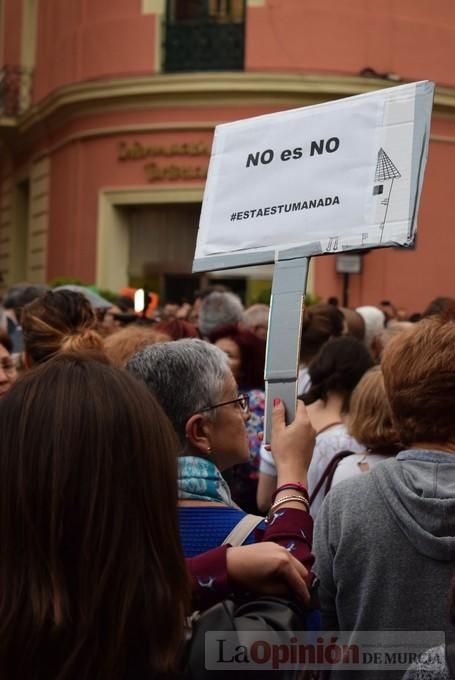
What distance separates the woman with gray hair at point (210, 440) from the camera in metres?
2.25

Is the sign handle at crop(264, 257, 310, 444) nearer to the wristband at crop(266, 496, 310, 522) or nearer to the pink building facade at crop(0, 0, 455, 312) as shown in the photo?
the wristband at crop(266, 496, 310, 522)

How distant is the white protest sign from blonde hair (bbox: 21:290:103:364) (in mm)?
1526

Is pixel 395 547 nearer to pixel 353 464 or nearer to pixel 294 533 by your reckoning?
pixel 294 533

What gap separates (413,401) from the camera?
8.75 feet

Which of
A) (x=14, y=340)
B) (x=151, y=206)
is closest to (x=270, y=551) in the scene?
(x=14, y=340)

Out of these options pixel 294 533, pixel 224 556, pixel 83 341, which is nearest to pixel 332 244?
pixel 294 533

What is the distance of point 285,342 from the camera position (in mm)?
2449

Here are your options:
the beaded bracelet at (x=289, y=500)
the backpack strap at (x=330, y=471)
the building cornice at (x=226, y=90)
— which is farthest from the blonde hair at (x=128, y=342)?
the building cornice at (x=226, y=90)

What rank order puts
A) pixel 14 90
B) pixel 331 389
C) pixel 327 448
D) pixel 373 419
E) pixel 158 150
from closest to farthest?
pixel 373 419 < pixel 327 448 < pixel 331 389 < pixel 158 150 < pixel 14 90

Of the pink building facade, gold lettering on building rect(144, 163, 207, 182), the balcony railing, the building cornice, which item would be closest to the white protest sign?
the pink building facade

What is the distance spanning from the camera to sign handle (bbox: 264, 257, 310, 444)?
2422 millimetres

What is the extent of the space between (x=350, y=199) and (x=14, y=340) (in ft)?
15.1

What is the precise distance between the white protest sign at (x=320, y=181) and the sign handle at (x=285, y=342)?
0.10 meters

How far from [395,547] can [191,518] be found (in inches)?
23.0
